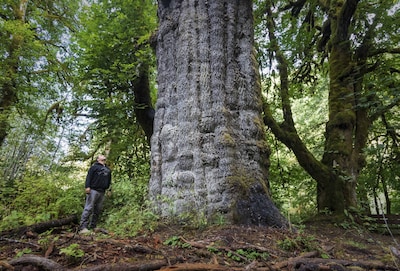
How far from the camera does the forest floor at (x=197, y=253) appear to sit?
209 cm

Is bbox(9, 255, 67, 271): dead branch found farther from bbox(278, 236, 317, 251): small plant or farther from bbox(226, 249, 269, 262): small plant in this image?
bbox(278, 236, 317, 251): small plant

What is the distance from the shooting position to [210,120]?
4.27 metres

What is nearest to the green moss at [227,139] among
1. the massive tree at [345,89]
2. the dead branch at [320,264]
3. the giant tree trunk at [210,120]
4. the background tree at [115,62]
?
the giant tree trunk at [210,120]

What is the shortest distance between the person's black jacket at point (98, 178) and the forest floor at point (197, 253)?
206 cm

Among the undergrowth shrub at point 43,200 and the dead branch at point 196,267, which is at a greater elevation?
the undergrowth shrub at point 43,200

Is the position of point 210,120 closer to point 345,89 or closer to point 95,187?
point 95,187

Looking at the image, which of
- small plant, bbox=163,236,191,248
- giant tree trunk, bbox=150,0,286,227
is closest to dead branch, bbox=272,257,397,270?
small plant, bbox=163,236,191,248

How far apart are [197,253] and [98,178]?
3.67 m

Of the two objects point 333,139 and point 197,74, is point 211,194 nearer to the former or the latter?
point 197,74

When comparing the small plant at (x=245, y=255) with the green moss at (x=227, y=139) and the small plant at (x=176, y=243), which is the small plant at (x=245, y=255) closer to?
the small plant at (x=176, y=243)

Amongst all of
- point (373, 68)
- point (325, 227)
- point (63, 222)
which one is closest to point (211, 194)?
point (63, 222)

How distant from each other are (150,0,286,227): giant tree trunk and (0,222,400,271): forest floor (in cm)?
58

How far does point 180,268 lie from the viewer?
1.96m

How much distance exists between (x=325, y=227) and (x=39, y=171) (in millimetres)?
7612
